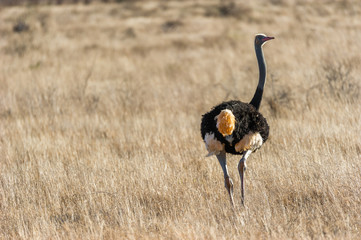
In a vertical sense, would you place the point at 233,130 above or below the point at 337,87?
above

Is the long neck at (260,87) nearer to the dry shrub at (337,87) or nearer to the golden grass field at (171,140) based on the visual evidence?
the golden grass field at (171,140)

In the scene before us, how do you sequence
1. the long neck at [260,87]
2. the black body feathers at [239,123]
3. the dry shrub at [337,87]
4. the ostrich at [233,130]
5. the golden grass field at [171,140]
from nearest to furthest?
1. the ostrich at [233,130]
2. the black body feathers at [239,123]
3. the golden grass field at [171,140]
4. the long neck at [260,87]
5. the dry shrub at [337,87]

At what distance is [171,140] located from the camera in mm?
7488

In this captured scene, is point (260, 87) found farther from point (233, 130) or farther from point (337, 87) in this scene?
point (337, 87)

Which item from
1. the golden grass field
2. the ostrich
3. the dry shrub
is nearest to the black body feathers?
the ostrich

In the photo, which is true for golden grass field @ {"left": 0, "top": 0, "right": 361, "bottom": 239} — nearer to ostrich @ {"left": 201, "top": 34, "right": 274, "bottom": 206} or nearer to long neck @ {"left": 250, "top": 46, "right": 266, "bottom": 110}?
ostrich @ {"left": 201, "top": 34, "right": 274, "bottom": 206}

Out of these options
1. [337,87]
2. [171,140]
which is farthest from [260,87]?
[337,87]

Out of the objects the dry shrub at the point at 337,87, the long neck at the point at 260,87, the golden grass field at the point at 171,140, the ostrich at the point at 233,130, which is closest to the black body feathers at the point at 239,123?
the ostrich at the point at 233,130

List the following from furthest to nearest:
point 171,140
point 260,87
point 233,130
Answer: point 171,140 → point 260,87 → point 233,130

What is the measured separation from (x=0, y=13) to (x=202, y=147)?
21119 millimetres

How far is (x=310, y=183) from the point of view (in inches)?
208

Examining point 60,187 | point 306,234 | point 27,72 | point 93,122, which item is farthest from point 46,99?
point 306,234

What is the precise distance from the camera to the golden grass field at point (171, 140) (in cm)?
475

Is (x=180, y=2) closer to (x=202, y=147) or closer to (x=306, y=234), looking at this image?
(x=202, y=147)
